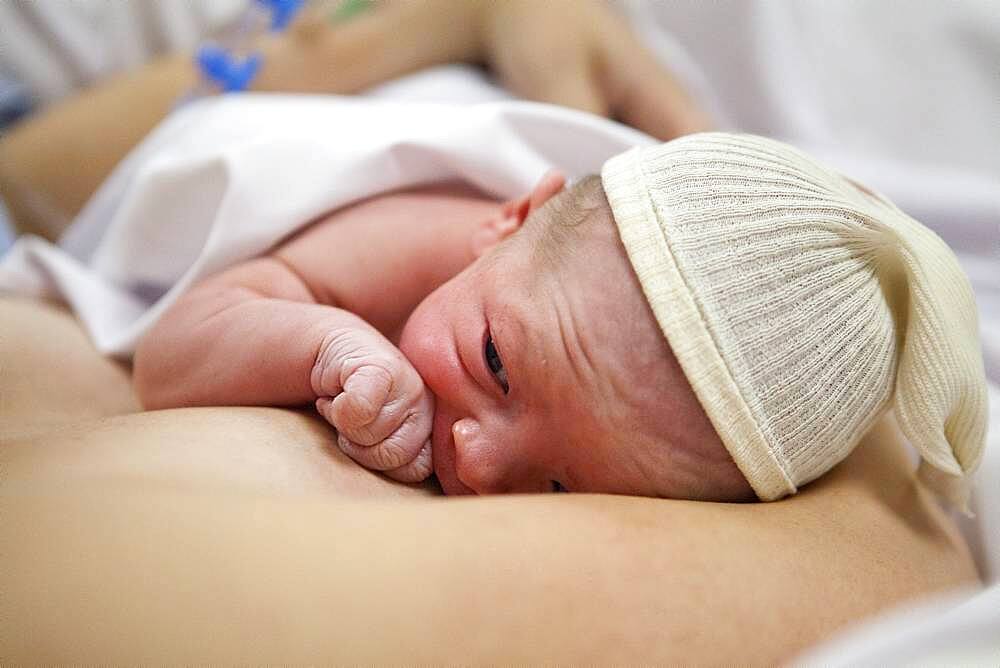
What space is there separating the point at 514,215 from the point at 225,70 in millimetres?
829

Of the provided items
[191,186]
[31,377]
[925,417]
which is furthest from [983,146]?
[31,377]

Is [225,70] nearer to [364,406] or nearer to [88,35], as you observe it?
[88,35]

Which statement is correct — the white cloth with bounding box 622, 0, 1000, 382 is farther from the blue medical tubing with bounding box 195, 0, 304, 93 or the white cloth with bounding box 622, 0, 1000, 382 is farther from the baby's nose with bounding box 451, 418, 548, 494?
the baby's nose with bounding box 451, 418, 548, 494

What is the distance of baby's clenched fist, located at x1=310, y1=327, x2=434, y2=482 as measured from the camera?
81 cm

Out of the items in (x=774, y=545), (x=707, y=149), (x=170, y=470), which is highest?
(x=707, y=149)

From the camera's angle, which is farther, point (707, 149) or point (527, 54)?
point (527, 54)

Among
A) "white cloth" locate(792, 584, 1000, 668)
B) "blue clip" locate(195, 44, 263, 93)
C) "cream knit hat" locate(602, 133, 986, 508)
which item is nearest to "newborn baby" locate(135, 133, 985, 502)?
"cream knit hat" locate(602, 133, 986, 508)

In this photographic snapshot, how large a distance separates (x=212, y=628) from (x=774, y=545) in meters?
0.46

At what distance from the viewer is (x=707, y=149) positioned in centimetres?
86

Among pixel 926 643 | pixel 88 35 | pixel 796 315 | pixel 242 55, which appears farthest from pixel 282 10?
Result: pixel 926 643

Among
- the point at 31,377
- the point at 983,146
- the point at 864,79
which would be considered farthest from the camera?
the point at 864,79

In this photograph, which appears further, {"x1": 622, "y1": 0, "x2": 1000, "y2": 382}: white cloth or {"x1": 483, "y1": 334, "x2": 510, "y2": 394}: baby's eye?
{"x1": 622, "y1": 0, "x2": 1000, "y2": 382}: white cloth

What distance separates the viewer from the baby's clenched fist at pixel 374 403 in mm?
807

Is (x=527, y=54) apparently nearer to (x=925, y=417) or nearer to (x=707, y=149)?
(x=707, y=149)
